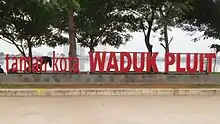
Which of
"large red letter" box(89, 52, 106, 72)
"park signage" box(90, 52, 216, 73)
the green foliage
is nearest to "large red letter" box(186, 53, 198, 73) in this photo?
"park signage" box(90, 52, 216, 73)

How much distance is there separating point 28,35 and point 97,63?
21.0 feet

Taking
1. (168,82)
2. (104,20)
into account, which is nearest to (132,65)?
(168,82)

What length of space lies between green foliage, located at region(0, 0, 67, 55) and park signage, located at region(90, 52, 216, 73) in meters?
3.64

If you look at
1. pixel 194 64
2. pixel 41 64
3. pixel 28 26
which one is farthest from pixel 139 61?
pixel 28 26

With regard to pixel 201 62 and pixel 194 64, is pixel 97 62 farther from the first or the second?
pixel 201 62

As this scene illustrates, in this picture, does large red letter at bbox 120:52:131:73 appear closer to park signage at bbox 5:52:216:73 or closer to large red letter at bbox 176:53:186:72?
park signage at bbox 5:52:216:73

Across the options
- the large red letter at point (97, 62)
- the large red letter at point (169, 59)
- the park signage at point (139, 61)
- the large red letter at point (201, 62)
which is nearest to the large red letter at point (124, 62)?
the park signage at point (139, 61)

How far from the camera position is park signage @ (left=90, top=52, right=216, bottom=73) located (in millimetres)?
17672

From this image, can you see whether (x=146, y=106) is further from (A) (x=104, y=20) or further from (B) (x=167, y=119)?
(A) (x=104, y=20)

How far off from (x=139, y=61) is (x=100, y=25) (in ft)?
16.3

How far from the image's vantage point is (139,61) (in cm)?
1792

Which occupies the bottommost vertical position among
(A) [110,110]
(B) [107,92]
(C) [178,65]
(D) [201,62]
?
(A) [110,110]

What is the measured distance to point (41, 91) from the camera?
13.8 m

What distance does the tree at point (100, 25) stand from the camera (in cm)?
2094
